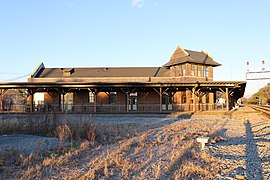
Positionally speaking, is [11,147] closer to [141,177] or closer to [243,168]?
[141,177]

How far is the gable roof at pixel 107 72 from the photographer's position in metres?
32.7

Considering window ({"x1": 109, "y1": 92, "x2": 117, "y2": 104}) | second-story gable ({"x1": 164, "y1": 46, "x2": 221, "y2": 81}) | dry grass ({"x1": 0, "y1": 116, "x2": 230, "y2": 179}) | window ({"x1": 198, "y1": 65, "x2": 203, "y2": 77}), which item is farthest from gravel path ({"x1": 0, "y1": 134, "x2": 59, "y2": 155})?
window ({"x1": 198, "y1": 65, "x2": 203, "y2": 77})

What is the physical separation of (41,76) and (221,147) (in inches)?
1161

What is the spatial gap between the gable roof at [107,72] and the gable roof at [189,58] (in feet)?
6.33

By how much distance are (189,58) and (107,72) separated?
1077 cm

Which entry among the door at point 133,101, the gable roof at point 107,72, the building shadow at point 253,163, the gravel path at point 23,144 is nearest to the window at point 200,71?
the gable roof at point 107,72

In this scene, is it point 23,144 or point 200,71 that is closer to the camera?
point 23,144

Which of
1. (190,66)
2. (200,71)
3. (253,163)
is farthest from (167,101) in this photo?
(253,163)

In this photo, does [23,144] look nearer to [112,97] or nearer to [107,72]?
[112,97]

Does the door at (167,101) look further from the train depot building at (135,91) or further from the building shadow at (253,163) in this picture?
the building shadow at (253,163)

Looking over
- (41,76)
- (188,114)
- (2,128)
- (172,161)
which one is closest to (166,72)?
(188,114)

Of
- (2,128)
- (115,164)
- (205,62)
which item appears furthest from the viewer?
(205,62)

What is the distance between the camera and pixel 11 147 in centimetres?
766

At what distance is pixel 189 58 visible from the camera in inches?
1192
